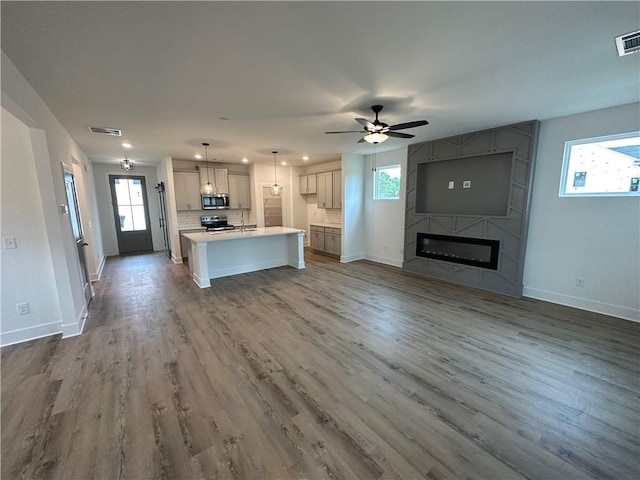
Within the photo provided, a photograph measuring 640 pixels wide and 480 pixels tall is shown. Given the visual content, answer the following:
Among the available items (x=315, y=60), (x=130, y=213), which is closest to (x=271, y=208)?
(x=130, y=213)

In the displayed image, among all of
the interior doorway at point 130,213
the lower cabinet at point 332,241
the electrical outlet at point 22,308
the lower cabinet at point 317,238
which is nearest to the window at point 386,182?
the lower cabinet at point 332,241

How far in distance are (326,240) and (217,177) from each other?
3.58 meters

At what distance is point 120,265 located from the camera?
21.5 feet

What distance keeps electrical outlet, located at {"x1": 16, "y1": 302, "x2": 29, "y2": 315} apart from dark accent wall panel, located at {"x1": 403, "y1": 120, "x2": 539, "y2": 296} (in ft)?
19.9

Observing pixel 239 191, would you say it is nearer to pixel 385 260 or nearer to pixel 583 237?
pixel 385 260

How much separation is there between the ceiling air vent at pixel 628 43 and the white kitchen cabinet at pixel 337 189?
17.1 feet

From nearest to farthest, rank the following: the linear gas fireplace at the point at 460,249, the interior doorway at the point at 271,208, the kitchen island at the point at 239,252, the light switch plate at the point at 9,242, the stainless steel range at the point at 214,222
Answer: the light switch plate at the point at 9,242
the linear gas fireplace at the point at 460,249
the kitchen island at the point at 239,252
the stainless steel range at the point at 214,222
the interior doorway at the point at 271,208

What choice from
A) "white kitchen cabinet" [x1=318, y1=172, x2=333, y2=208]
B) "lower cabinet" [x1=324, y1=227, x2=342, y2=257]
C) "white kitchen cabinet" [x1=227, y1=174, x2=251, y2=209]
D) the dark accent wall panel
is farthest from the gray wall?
"white kitchen cabinet" [x1=227, y1=174, x2=251, y2=209]

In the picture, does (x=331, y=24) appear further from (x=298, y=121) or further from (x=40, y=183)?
(x=40, y=183)

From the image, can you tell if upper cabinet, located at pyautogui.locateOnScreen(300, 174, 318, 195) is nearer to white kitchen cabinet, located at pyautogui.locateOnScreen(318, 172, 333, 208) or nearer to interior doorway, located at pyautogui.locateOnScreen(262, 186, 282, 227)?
white kitchen cabinet, located at pyautogui.locateOnScreen(318, 172, 333, 208)

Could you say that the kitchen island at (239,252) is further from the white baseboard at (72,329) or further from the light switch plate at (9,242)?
the light switch plate at (9,242)

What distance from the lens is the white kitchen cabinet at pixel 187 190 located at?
6902 mm

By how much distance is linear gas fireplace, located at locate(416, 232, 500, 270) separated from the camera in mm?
4543

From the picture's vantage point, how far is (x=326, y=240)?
293 inches
